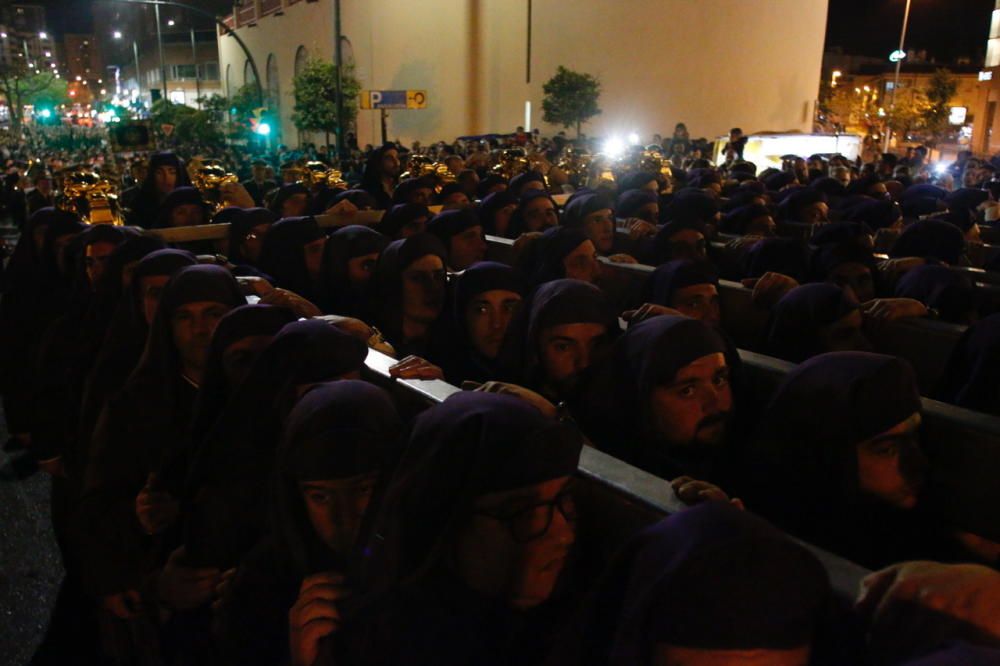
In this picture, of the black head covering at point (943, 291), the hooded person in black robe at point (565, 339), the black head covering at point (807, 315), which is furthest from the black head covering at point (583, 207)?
the hooded person in black robe at point (565, 339)

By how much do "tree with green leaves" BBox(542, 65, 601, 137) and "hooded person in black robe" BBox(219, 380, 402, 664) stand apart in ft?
105

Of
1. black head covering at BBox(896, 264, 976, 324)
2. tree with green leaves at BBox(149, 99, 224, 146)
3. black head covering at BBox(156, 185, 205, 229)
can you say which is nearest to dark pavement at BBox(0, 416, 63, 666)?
black head covering at BBox(156, 185, 205, 229)

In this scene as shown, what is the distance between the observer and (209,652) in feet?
10.6

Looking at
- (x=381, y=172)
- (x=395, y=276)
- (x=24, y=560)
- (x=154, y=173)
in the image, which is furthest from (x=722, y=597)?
(x=381, y=172)

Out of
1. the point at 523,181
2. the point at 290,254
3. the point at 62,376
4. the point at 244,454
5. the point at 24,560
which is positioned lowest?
the point at 24,560

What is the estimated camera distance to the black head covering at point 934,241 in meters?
6.61

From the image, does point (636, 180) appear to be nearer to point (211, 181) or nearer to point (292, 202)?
point (292, 202)

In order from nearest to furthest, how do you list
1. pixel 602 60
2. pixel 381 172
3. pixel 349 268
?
pixel 349 268, pixel 381 172, pixel 602 60

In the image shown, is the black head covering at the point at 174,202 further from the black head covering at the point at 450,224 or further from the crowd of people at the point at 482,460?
the black head covering at the point at 450,224

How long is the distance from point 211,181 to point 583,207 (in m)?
4.88

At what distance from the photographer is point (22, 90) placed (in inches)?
2130

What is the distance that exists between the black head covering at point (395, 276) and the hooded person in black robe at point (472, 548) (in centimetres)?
307

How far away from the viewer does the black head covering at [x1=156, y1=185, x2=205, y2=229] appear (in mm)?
8281

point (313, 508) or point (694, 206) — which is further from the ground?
point (694, 206)
